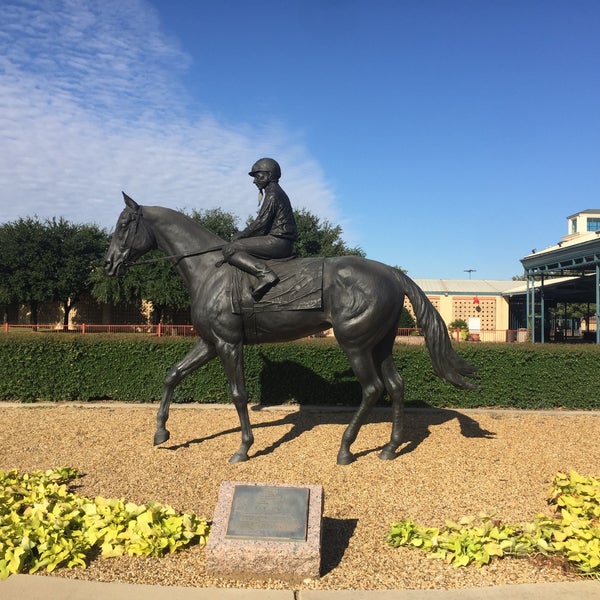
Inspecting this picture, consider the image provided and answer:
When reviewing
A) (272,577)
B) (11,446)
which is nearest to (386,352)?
(272,577)

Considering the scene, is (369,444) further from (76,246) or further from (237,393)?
(76,246)

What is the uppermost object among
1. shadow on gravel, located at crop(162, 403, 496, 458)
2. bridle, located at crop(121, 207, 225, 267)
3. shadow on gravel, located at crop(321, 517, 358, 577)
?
bridle, located at crop(121, 207, 225, 267)

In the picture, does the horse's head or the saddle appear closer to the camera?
the saddle

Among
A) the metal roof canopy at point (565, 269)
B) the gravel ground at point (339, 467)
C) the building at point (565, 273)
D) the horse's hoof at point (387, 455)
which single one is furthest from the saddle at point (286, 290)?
the building at point (565, 273)

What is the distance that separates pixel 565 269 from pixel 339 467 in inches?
908

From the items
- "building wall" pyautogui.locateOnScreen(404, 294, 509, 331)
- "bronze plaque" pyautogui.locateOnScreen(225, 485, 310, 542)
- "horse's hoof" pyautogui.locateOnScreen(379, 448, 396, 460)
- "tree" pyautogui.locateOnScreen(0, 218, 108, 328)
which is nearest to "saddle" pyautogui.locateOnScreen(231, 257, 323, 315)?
"horse's hoof" pyautogui.locateOnScreen(379, 448, 396, 460)

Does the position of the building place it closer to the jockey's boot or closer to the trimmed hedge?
the trimmed hedge

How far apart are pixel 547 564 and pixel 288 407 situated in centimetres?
610

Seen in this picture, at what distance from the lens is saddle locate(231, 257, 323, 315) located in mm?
5637

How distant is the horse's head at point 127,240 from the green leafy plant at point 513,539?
13.4 ft

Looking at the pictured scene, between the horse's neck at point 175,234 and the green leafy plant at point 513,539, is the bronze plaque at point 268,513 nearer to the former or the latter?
the green leafy plant at point 513,539

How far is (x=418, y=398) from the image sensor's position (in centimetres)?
925

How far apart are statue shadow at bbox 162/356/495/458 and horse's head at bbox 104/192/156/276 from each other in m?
2.51

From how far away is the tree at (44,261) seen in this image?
31750mm
